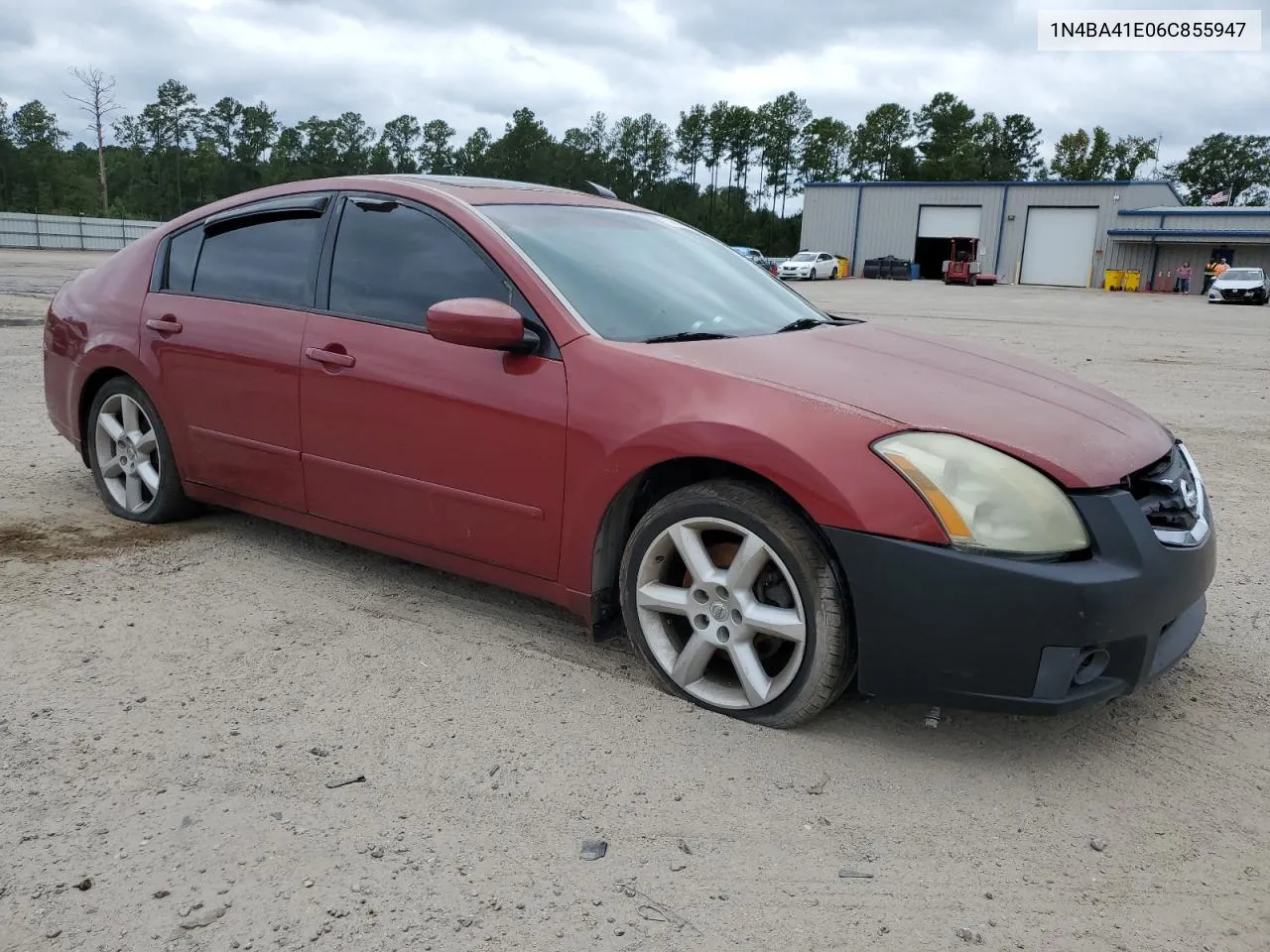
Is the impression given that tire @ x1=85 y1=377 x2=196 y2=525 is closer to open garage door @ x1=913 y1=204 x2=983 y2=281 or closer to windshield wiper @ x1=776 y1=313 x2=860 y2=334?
windshield wiper @ x1=776 y1=313 x2=860 y2=334

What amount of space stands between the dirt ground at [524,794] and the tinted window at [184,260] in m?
1.23

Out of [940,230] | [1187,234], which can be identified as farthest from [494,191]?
[940,230]

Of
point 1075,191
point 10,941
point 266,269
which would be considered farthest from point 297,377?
point 1075,191

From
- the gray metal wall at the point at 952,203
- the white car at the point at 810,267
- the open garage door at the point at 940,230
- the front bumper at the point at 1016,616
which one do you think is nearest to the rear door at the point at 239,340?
the front bumper at the point at 1016,616

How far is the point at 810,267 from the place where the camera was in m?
48.9

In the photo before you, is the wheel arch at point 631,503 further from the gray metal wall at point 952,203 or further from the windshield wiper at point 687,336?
the gray metal wall at point 952,203

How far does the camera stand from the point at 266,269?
3.98m

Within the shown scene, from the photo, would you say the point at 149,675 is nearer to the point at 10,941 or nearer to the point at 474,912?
the point at 10,941

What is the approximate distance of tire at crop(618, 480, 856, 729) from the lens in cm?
269

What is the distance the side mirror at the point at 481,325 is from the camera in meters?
3.08

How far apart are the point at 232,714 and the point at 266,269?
1.87 meters

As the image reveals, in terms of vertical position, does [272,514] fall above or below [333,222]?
below

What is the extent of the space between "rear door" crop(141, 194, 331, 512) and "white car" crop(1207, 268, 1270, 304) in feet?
121

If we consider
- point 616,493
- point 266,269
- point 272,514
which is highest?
point 266,269
